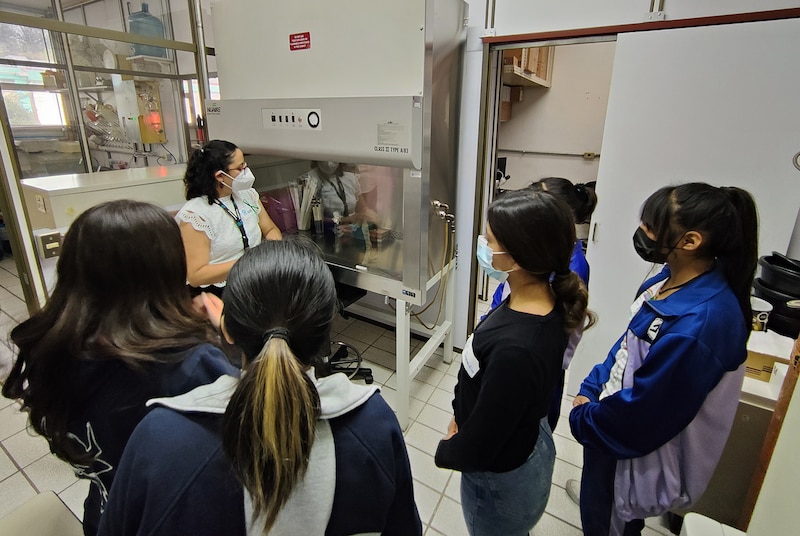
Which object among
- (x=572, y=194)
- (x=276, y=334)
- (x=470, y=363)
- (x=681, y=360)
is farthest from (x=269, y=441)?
(x=572, y=194)

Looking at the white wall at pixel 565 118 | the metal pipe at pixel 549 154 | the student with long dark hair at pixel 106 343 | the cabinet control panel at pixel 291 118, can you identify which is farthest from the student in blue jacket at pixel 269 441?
the metal pipe at pixel 549 154

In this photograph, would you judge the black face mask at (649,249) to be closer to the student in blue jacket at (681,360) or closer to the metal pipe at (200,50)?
the student in blue jacket at (681,360)

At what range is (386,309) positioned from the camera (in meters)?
3.02

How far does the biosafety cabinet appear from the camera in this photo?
164 cm

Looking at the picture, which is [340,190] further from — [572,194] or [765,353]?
[765,353]

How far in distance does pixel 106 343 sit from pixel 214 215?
1060 mm

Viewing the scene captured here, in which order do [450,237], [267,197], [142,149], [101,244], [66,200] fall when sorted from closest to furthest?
[101,244] < [66,200] < [450,237] < [267,197] < [142,149]

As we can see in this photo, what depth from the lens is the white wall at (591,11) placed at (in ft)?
5.05

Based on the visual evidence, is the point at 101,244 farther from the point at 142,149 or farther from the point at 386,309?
the point at 142,149

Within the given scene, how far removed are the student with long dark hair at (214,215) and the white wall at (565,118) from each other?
3.01 metres

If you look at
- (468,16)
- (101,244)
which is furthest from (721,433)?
(468,16)

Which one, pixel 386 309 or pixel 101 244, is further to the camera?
pixel 386 309

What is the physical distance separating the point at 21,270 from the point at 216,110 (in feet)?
4.23

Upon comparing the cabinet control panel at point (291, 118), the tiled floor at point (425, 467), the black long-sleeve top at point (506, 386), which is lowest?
the tiled floor at point (425, 467)
